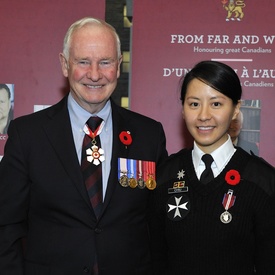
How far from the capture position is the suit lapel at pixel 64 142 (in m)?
2.13

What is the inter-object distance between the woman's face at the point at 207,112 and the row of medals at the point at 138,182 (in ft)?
0.96

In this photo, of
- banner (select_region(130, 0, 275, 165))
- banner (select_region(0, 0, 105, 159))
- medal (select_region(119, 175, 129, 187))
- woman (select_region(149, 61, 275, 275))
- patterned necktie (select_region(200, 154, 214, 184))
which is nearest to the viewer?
woman (select_region(149, 61, 275, 275))

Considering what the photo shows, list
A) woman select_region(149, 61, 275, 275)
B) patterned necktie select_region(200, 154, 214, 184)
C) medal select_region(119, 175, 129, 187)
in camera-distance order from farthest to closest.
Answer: medal select_region(119, 175, 129, 187) < patterned necktie select_region(200, 154, 214, 184) < woman select_region(149, 61, 275, 275)

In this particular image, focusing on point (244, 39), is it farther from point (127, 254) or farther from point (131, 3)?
point (127, 254)

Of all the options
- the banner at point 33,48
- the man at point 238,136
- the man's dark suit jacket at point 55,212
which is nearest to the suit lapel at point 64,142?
the man's dark suit jacket at point 55,212

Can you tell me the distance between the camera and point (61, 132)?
221 cm

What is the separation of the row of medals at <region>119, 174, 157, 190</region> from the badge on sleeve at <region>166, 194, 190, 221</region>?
132 millimetres

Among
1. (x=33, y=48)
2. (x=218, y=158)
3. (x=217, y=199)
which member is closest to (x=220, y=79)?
(x=218, y=158)

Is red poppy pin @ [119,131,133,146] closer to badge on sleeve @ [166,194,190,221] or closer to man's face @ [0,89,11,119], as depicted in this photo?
badge on sleeve @ [166,194,190,221]

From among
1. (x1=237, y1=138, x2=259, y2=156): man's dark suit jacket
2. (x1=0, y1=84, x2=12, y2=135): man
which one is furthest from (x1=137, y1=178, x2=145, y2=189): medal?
(x1=0, y1=84, x2=12, y2=135): man

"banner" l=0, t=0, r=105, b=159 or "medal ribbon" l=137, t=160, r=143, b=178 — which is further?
"banner" l=0, t=0, r=105, b=159

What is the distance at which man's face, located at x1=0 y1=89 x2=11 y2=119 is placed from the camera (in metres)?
3.18

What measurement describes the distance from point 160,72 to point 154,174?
3.30ft

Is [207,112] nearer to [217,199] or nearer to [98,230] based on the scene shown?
[217,199]
